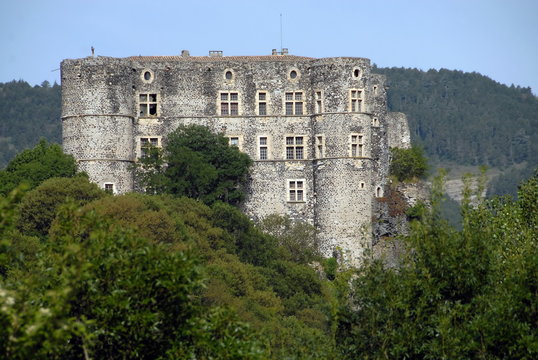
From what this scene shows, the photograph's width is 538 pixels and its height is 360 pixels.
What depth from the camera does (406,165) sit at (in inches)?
2724

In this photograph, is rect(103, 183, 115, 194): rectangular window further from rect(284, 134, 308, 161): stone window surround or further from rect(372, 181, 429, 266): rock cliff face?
rect(372, 181, 429, 266): rock cliff face

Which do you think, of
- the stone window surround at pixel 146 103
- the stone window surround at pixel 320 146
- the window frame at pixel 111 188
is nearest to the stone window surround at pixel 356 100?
the stone window surround at pixel 320 146

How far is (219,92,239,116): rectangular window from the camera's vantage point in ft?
217

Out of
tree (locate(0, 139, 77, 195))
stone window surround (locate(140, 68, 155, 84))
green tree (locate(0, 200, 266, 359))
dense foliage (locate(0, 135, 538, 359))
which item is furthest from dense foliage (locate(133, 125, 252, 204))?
green tree (locate(0, 200, 266, 359))

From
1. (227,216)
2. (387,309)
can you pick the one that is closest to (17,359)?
(387,309)

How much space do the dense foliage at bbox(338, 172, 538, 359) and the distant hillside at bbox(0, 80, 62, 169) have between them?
142018mm

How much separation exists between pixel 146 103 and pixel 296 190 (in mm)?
8461

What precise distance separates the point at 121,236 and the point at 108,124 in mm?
38137

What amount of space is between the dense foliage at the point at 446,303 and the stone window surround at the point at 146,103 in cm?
3423

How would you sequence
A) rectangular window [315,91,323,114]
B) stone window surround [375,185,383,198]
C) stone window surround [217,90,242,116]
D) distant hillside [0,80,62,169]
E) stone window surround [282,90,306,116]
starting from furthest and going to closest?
distant hillside [0,80,62,169] → stone window surround [375,185,383,198] → stone window surround [282,90,306,116] → stone window surround [217,90,242,116] → rectangular window [315,91,323,114]

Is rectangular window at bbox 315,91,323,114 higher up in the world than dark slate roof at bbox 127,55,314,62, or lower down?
lower down

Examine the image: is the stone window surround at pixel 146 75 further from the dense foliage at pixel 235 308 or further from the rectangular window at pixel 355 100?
the dense foliage at pixel 235 308

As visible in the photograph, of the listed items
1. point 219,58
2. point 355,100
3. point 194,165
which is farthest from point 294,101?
point 194,165

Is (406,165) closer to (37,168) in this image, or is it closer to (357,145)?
(357,145)
